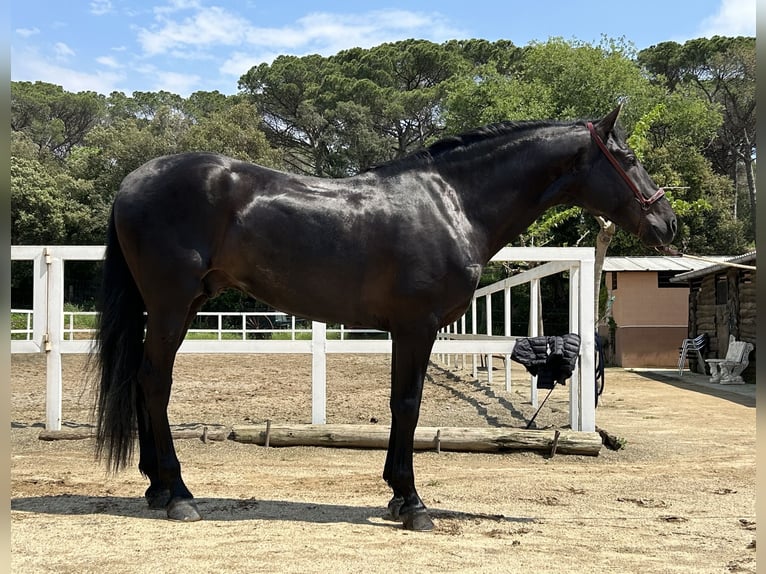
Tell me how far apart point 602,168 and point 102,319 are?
3.05m

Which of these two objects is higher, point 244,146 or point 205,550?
point 244,146

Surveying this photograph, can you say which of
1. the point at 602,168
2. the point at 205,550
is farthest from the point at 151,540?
the point at 602,168

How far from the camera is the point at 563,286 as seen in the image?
2634 cm

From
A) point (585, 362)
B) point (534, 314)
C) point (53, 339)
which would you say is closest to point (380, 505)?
point (585, 362)

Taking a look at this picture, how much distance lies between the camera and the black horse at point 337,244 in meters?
3.58

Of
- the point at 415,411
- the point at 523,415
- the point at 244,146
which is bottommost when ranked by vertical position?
the point at 523,415

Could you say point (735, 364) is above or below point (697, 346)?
below

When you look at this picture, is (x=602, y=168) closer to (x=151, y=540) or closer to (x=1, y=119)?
(x=151, y=540)

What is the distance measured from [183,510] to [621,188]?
3.02m

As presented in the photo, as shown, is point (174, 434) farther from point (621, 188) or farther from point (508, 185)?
point (621, 188)

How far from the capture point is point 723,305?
52.8ft

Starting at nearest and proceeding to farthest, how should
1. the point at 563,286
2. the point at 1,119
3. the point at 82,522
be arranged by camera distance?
1. the point at 1,119
2. the point at 82,522
3. the point at 563,286

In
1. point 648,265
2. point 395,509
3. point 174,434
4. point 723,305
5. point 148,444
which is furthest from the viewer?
point 648,265

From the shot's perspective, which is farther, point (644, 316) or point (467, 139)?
point (644, 316)
